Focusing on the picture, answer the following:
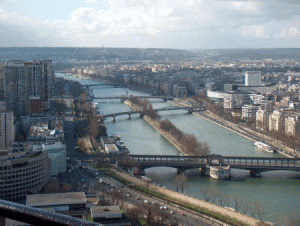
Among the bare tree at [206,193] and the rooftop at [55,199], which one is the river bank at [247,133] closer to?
the bare tree at [206,193]

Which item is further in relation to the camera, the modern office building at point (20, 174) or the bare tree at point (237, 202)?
the modern office building at point (20, 174)

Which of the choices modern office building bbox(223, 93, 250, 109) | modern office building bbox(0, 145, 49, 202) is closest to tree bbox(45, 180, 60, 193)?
modern office building bbox(0, 145, 49, 202)

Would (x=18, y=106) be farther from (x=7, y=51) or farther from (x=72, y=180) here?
(x=7, y=51)

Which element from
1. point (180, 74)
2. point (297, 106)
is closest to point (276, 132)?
point (297, 106)

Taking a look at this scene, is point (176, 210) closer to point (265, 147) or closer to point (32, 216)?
point (265, 147)

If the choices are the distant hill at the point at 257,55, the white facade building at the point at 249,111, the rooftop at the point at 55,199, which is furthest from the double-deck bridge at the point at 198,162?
the distant hill at the point at 257,55

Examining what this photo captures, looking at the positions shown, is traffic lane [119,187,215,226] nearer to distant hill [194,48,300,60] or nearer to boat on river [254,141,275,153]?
boat on river [254,141,275,153]

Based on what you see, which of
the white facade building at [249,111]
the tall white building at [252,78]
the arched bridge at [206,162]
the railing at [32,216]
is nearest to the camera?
the railing at [32,216]
